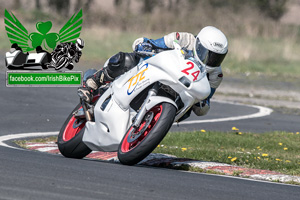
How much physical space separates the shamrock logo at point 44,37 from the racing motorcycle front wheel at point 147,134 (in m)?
12.7

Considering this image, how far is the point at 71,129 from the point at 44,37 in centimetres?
1342

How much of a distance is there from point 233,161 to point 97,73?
2.29 meters

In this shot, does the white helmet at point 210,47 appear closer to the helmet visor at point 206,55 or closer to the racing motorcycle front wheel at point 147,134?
the helmet visor at point 206,55

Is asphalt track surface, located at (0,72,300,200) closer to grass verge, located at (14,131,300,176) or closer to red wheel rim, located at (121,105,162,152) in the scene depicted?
red wheel rim, located at (121,105,162,152)

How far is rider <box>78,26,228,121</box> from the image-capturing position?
772cm

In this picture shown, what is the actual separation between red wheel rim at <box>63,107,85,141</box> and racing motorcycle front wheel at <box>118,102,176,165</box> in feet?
4.30

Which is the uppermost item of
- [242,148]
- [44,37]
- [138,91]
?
[138,91]

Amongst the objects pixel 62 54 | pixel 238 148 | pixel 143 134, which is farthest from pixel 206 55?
pixel 62 54

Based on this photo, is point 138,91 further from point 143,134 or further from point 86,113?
point 86,113

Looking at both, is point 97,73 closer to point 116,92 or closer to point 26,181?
point 116,92

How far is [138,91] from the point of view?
758 cm

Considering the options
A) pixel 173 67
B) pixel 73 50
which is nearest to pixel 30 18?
pixel 73 50

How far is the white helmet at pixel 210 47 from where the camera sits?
25.2 feet

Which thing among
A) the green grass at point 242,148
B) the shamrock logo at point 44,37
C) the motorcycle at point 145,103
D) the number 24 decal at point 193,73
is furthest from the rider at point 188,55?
the shamrock logo at point 44,37
